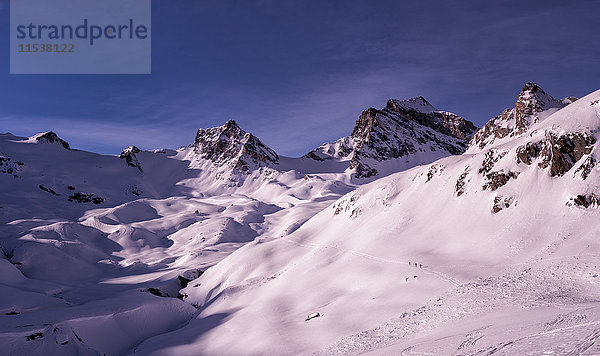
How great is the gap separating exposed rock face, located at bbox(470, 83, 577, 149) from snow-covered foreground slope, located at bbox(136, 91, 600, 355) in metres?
93.9

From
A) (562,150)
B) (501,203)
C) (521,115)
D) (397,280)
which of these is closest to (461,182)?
(501,203)

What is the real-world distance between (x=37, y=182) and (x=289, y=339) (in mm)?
168443

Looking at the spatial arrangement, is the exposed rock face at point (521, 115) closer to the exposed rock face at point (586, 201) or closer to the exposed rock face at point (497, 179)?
the exposed rock face at point (497, 179)

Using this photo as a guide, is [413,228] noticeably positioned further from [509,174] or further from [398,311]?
[398,311]

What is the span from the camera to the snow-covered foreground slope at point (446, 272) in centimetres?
1582

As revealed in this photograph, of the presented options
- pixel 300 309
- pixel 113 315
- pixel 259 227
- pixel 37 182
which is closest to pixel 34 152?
pixel 37 182

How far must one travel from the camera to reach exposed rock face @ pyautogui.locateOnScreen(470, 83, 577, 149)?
123 meters

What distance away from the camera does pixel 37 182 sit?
14988cm

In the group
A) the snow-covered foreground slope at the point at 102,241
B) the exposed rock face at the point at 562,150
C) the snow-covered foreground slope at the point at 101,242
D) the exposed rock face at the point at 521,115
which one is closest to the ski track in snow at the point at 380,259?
the snow-covered foreground slope at the point at 102,241

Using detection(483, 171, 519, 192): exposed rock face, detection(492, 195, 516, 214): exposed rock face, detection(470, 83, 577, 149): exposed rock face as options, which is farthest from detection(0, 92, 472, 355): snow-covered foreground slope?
detection(470, 83, 577, 149): exposed rock face

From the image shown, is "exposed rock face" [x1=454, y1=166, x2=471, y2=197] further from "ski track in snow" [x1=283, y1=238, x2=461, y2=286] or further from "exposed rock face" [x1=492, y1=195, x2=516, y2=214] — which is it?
"ski track in snow" [x1=283, y1=238, x2=461, y2=286]

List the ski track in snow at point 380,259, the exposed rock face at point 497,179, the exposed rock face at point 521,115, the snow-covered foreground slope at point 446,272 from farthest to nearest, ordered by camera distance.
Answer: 1. the exposed rock face at point 521,115
2. the exposed rock face at point 497,179
3. the ski track in snow at point 380,259
4. the snow-covered foreground slope at point 446,272

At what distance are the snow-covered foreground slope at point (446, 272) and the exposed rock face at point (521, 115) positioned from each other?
9394cm

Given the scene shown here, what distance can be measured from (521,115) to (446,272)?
125m
